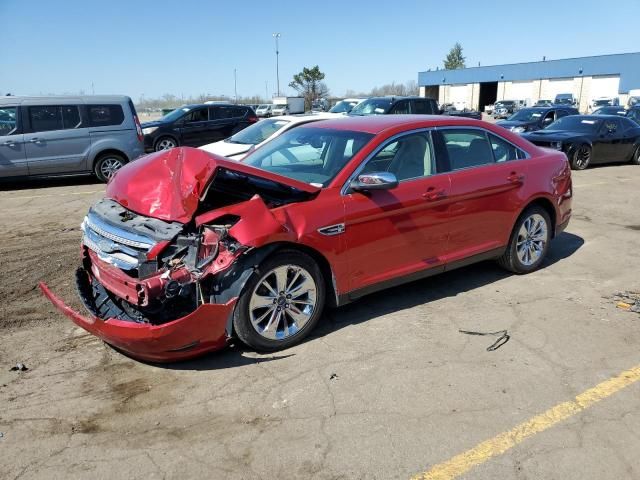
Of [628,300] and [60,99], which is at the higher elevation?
[60,99]

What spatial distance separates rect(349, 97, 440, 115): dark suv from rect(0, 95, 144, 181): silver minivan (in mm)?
6468

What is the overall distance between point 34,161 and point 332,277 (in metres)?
9.28

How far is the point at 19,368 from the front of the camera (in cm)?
379

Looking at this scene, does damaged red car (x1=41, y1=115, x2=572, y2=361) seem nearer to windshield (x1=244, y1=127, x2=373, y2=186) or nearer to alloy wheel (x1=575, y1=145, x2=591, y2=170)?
windshield (x1=244, y1=127, x2=373, y2=186)

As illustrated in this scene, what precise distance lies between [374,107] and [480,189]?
10878 millimetres

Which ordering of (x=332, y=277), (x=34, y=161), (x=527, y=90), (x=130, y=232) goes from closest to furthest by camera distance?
(x=130, y=232), (x=332, y=277), (x=34, y=161), (x=527, y=90)

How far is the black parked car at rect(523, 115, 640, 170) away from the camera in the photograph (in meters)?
14.2

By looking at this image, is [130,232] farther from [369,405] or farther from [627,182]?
[627,182]

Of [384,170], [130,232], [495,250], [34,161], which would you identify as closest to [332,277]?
[384,170]

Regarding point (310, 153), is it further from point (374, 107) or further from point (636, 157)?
point (636, 157)

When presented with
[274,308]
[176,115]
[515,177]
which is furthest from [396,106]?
[274,308]

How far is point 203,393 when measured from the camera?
11.4 feet

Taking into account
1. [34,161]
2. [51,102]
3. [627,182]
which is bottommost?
[627,182]

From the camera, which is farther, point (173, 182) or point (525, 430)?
point (173, 182)
